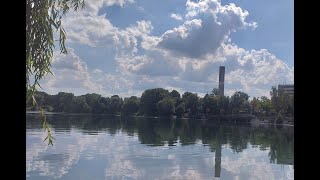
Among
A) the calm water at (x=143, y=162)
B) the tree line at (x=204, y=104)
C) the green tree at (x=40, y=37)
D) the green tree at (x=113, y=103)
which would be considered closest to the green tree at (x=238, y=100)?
the tree line at (x=204, y=104)

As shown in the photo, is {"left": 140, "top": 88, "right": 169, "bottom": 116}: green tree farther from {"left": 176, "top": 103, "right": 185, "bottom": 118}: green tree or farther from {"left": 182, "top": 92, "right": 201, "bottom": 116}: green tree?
{"left": 176, "top": 103, "right": 185, "bottom": 118}: green tree

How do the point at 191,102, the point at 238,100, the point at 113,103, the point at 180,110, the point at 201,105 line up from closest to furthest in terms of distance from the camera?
1. the point at 113,103
2. the point at 191,102
3. the point at 201,105
4. the point at 180,110
5. the point at 238,100

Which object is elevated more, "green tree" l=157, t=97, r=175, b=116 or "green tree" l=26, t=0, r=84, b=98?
"green tree" l=26, t=0, r=84, b=98

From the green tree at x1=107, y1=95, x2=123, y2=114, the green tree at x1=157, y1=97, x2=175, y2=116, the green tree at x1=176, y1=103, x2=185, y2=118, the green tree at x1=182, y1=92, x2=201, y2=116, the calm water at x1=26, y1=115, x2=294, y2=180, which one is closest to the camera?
the calm water at x1=26, y1=115, x2=294, y2=180

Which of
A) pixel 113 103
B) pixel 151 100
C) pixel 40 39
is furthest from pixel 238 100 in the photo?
pixel 40 39

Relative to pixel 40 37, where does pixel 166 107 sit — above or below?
below

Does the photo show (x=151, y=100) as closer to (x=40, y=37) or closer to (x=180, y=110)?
(x=180, y=110)

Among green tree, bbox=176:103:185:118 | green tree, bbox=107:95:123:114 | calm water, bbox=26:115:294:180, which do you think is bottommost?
calm water, bbox=26:115:294:180

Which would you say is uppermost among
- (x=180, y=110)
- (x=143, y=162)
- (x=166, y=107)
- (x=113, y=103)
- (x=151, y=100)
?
(x=151, y=100)

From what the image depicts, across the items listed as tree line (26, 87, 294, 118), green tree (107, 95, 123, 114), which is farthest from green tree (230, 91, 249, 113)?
green tree (107, 95, 123, 114)

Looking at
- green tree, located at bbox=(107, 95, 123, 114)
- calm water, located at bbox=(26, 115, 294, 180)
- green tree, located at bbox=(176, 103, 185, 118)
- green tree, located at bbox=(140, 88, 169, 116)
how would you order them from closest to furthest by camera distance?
calm water, located at bbox=(26, 115, 294, 180) → green tree, located at bbox=(107, 95, 123, 114) → green tree, located at bbox=(140, 88, 169, 116) → green tree, located at bbox=(176, 103, 185, 118)
